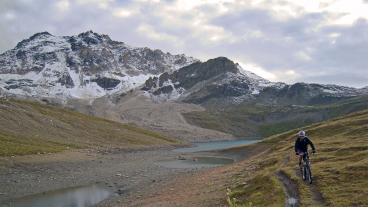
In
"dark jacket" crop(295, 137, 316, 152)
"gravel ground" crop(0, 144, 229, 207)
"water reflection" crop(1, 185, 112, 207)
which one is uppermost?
"dark jacket" crop(295, 137, 316, 152)

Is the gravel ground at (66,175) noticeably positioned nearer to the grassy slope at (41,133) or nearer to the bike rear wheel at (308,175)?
the grassy slope at (41,133)

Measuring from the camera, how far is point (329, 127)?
344ft

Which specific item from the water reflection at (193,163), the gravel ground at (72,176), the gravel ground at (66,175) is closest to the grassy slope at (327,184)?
the gravel ground at (72,176)

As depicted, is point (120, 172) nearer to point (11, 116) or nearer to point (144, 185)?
point (144, 185)

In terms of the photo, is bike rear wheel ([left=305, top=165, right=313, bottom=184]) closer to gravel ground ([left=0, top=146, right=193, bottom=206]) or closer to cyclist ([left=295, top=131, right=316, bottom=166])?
cyclist ([left=295, top=131, right=316, bottom=166])

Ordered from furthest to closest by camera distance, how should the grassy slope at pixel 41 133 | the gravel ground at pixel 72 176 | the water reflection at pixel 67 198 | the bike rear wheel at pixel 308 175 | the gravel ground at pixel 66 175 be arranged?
Result: the grassy slope at pixel 41 133 → the gravel ground at pixel 66 175 → the gravel ground at pixel 72 176 → the water reflection at pixel 67 198 → the bike rear wheel at pixel 308 175

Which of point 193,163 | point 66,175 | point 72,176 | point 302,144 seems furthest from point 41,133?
point 302,144

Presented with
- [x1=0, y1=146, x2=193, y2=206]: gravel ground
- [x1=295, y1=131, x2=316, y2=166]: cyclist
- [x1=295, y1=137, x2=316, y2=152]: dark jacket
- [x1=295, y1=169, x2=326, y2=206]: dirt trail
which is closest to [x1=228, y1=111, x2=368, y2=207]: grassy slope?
[x1=295, y1=169, x2=326, y2=206]: dirt trail

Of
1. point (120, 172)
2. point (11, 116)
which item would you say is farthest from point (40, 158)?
point (11, 116)

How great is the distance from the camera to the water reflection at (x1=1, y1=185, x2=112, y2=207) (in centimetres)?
6425

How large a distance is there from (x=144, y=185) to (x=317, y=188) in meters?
41.1

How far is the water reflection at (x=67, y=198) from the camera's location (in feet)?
211

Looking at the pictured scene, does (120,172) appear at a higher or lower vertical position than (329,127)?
lower

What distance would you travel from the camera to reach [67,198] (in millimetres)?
69625
